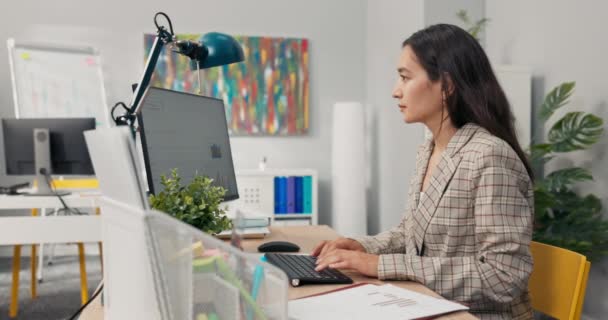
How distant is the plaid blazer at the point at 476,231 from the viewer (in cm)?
112

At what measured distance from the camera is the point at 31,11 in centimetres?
445

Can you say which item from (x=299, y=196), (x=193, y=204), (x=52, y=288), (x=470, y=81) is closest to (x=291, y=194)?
(x=299, y=196)

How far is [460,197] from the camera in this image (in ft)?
4.00

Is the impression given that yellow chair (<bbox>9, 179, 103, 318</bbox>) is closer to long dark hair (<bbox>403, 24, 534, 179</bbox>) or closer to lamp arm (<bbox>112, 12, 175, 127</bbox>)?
lamp arm (<bbox>112, 12, 175, 127</bbox>)

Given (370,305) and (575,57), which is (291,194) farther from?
(370,305)

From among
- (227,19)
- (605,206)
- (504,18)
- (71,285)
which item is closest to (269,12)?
(227,19)

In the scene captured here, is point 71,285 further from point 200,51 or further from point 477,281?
point 477,281

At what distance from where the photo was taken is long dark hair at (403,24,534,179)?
51.4 inches

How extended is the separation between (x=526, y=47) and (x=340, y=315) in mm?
2791

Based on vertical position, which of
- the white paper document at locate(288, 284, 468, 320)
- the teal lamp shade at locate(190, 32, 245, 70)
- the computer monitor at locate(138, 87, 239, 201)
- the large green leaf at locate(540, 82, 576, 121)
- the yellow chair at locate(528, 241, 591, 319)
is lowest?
the yellow chair at locate(528, 241, 591, 319)

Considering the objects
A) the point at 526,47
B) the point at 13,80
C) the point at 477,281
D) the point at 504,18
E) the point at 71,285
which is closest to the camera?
the point at 477,281

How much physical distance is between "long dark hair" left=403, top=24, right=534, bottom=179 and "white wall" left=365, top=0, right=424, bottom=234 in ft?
7.31

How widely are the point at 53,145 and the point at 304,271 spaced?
2338mm

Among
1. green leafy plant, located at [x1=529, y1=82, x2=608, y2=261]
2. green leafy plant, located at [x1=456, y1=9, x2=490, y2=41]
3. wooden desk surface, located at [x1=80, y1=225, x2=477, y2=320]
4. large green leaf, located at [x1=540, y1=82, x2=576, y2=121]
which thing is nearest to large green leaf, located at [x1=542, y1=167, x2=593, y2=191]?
green leafy plant, located at [x1=529, y1=82, x2=608, y2=261]
